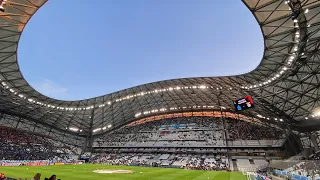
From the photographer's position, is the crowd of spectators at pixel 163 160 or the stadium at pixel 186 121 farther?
the crowd of spectators at pixel 163 160

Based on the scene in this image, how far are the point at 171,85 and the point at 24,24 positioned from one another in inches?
1611

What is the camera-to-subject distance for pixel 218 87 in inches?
2233

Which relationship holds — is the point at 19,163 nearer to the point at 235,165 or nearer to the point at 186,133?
the point at 186,133

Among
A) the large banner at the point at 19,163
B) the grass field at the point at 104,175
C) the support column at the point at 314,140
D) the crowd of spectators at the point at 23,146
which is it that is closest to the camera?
the grass field at the point at 104,175

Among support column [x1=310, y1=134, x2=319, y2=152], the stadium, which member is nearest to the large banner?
the stadium

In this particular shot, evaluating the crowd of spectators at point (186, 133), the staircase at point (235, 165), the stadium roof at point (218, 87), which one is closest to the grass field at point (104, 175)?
the staircase at point (235, 165)

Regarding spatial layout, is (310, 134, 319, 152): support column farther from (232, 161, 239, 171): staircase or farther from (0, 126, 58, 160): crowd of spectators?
(0, 126, 58, 160): crowd of spectators

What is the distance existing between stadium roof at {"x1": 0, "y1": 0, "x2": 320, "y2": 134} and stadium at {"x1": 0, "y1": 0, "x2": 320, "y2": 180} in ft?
0.60

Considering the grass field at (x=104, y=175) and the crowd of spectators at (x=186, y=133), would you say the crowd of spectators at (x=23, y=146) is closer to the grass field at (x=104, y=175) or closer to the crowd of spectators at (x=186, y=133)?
the crowd of spectators at (x=186, y=133)

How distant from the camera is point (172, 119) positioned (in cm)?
9056

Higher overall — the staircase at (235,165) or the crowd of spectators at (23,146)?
the crowd of spectators at (23,146)

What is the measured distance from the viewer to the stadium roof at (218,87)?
2742 centimetres

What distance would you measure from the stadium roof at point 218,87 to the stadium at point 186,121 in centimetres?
18

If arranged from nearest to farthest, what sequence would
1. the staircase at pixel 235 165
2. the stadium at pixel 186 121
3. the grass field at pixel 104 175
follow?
the grass field at pixel 104 175 < the stadium at pixel 186 121 < the staircase at pixel 235 165
